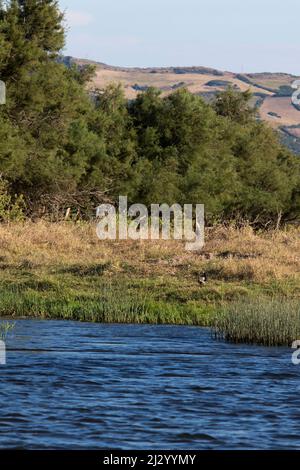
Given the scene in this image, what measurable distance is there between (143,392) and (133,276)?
37.7ft

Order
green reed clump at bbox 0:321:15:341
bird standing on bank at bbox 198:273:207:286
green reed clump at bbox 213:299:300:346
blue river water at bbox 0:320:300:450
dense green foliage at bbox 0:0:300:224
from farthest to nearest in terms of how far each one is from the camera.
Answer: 1. dense green foliage at bbox 0:0:300:224
2. bird standing on bank at bbox 198:273:207:286
3. green reed clump at bbox 0:321:15:341
4. green reed clump at bbox 213:299:300:346
5. blue river water at bbox 0:320:300:450

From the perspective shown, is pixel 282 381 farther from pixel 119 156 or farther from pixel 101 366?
pixel 119 156

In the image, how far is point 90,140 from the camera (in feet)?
146

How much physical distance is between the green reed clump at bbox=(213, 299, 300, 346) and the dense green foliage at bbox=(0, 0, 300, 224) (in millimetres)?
19529

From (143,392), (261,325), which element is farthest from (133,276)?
(143,392)

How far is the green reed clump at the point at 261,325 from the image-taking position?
19453 millimetres

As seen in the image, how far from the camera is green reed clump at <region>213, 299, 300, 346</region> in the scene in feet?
63.8

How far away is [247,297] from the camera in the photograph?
23.6 meters

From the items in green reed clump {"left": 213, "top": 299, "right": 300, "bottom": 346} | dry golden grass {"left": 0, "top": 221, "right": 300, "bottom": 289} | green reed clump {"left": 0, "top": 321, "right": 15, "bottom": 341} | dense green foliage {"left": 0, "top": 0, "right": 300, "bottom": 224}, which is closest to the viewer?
green reed clump {"left": 213, "top": 299, "right": 300, "bottom": 346}

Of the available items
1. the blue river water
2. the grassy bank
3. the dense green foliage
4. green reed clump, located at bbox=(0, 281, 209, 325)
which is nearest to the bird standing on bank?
the grassy bank

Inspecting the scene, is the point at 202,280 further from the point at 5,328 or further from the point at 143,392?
the point at 143,392

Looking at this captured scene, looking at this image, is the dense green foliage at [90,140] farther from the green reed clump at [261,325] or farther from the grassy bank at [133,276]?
the green reed clump at [261,325]

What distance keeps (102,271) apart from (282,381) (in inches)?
448

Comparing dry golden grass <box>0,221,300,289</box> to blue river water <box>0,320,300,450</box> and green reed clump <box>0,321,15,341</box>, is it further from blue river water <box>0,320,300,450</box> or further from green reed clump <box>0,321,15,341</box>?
green reed clump <box>0,321,15,341</box>
